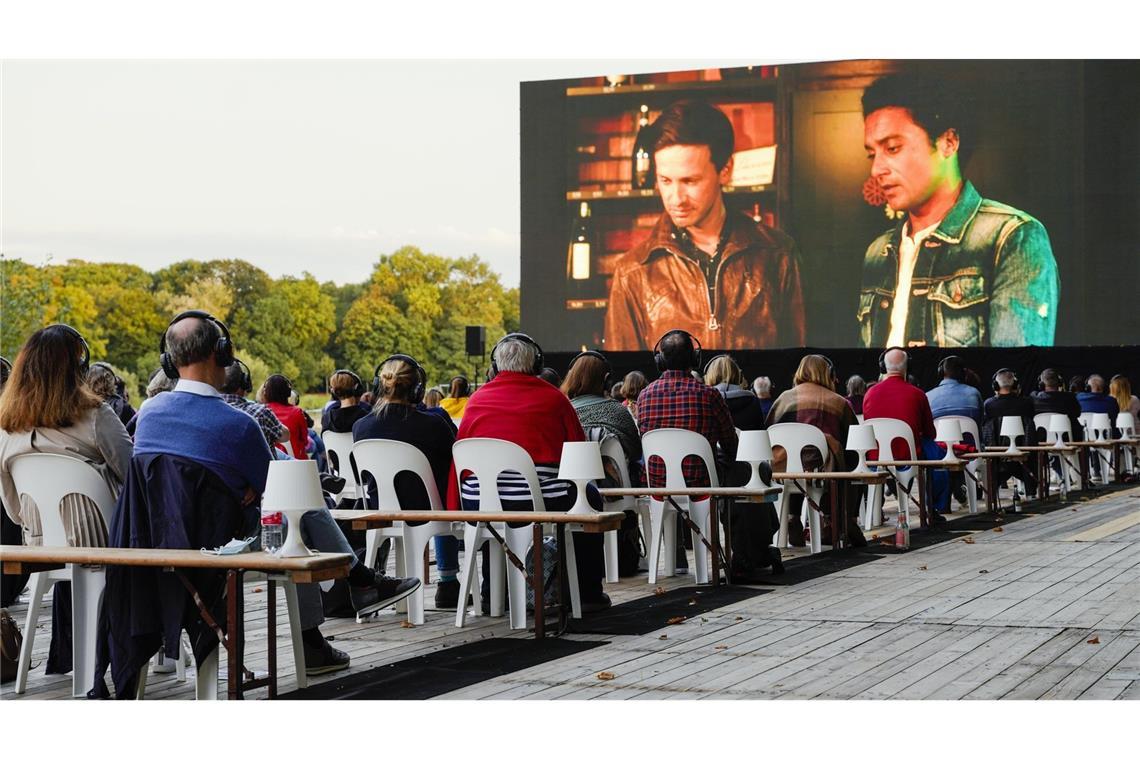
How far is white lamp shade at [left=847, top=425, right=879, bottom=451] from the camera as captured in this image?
9289 mm

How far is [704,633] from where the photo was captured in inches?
244

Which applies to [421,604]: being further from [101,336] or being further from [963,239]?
A: [101,336]

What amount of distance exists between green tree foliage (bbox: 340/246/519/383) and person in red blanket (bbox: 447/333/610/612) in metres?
67.8

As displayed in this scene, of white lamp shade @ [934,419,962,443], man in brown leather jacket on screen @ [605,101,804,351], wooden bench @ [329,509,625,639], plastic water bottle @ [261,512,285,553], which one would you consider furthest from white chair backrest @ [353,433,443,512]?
man in brown leather jacket on screen @ [605,101,804,351]

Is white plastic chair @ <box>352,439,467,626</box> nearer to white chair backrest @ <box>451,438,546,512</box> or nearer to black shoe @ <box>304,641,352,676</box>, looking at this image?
white chair backrest @ <box>451,438,546,512</box>

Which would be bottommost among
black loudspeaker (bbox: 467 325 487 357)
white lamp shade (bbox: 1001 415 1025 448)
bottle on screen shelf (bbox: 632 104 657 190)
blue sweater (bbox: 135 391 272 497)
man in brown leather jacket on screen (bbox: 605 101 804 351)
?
white lamp shade (bbox: 1001 415 1025 448)

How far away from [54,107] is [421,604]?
183ft

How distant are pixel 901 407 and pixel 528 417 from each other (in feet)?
17.0

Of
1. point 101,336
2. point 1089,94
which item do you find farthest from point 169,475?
point 101,336

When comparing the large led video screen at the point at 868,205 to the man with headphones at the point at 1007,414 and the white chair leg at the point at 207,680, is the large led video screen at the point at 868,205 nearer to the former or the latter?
the man with headphones at the point at 1007,414

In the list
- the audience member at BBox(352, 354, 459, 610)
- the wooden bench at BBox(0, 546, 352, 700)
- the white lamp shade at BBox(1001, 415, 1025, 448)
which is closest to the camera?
the wooden bench at BBox(0, 546, 352, 700)

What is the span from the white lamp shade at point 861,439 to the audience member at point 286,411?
3.48 m

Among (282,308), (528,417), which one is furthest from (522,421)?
(282,308)

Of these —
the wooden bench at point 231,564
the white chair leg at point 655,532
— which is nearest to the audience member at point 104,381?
the wooden bench at point 231,564
